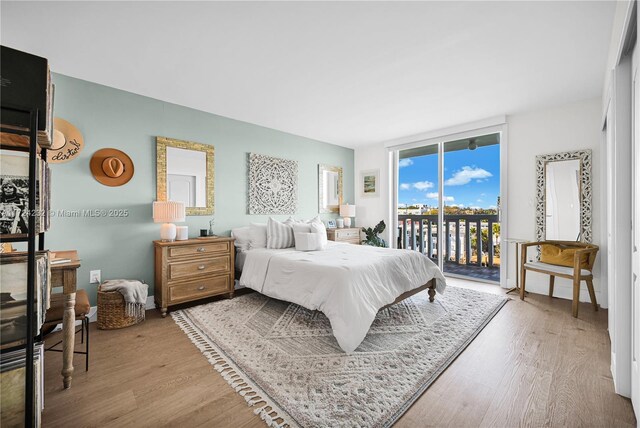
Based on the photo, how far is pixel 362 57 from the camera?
2.43m

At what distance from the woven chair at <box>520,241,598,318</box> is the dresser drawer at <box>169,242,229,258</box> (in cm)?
373

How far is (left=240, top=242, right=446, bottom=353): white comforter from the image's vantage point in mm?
2223

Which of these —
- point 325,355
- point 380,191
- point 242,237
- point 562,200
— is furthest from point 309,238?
point 562,200

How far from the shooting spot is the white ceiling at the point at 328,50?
1.90 metres

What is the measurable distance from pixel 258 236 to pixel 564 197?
4.02 meters

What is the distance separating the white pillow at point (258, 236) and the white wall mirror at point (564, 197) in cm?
370

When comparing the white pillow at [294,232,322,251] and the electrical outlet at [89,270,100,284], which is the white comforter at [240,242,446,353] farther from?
the electrical outlet at [89,270,100,284]

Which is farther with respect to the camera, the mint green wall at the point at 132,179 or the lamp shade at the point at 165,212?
the lamp shade at the point at 165,212

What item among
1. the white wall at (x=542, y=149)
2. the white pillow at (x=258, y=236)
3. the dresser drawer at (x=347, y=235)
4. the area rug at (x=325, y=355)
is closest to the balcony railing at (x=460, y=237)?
the white wall at (x=542, y=149)

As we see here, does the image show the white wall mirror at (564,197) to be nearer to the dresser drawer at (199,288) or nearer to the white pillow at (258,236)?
the white pillow at (258,236)

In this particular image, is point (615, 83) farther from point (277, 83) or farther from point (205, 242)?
point (205, 242)

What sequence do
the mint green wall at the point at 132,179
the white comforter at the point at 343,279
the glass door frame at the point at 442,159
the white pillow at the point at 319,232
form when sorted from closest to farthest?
the white comforter at the point at 343,279 → the mint green wall at the point at 132,179 → the white pillow at the point at 319,232 → the glass door frame at the point at 442,159

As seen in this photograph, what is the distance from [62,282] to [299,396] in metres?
1.65

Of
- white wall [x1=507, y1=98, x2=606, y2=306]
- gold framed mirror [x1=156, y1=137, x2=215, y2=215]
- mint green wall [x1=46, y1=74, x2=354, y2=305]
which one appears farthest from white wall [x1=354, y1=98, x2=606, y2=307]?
gold framed mirror [x1=156, y1=137, x2=215, y2=215]
